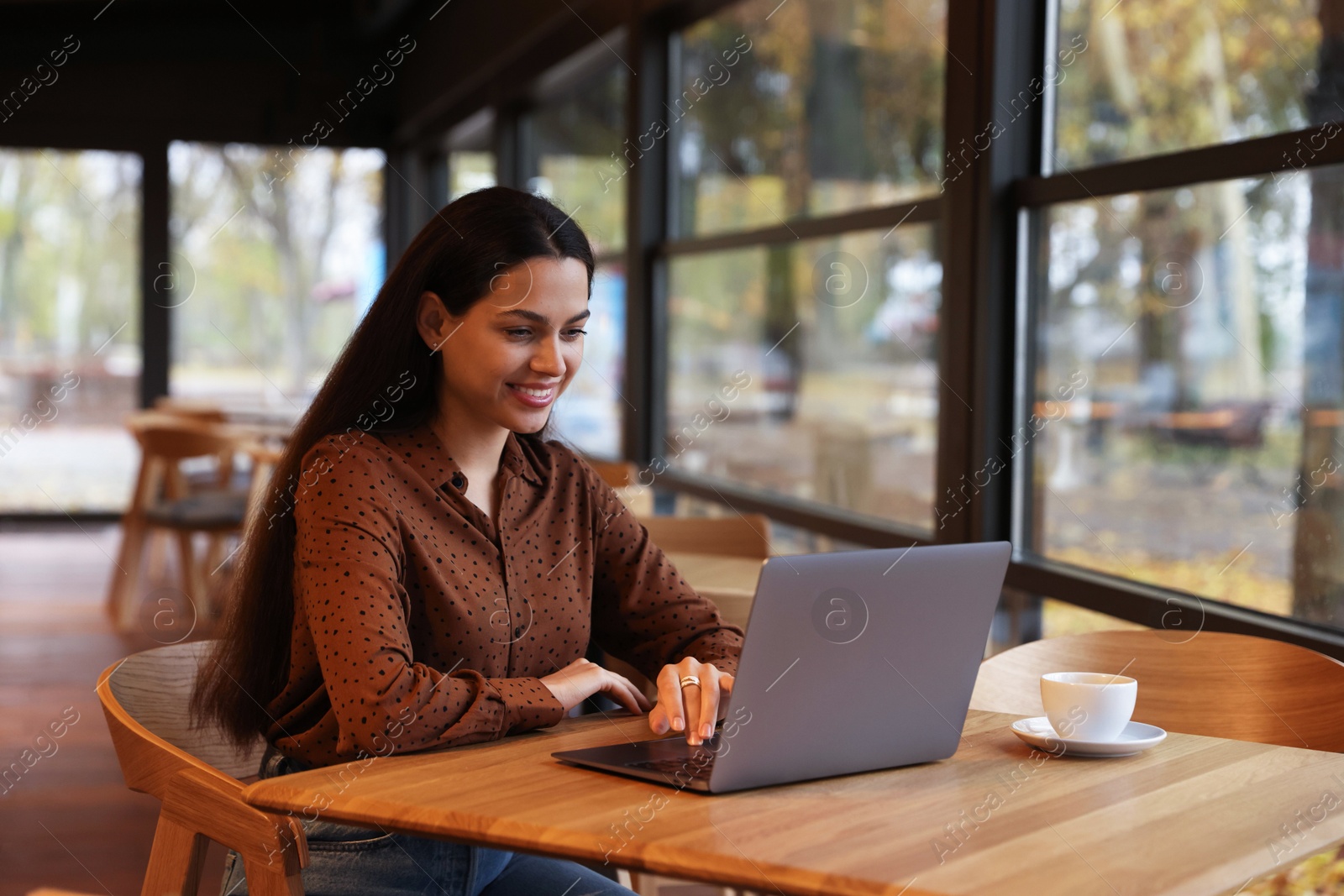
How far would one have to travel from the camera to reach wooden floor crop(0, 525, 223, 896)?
2752mm

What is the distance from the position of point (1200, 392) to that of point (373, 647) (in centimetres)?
178

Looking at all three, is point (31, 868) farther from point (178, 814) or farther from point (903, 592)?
point (903, 592)

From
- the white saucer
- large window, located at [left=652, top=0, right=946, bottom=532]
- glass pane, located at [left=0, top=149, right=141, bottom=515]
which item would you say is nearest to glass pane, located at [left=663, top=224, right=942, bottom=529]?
large window, located at [left=652, top=0, right=946, bottom=532]

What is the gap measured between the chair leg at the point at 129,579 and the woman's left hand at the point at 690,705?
449cm

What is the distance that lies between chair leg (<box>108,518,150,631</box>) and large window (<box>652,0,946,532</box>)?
239cm

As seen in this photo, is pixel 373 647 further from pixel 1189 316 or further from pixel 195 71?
pixel 195 71

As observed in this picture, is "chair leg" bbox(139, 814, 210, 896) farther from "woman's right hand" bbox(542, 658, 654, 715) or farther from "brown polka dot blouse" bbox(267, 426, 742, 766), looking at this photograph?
"woman's right hand" bbox(542, 658, 654, 715)

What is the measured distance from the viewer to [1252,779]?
1.22 metres

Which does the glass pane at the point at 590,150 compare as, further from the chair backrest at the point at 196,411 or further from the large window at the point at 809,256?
the chair backrest at the point at 196,411

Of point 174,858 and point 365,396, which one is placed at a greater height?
point 365,396

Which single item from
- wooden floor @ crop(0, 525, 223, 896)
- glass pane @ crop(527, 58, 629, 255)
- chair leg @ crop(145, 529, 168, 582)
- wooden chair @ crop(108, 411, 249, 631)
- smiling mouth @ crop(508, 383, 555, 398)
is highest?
glass pane @ crop(527, 58, 629, 255)

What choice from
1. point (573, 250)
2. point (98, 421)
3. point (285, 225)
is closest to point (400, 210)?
point (285, 225)

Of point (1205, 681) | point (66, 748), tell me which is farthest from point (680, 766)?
point (66, 748)

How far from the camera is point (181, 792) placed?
3.92ft
